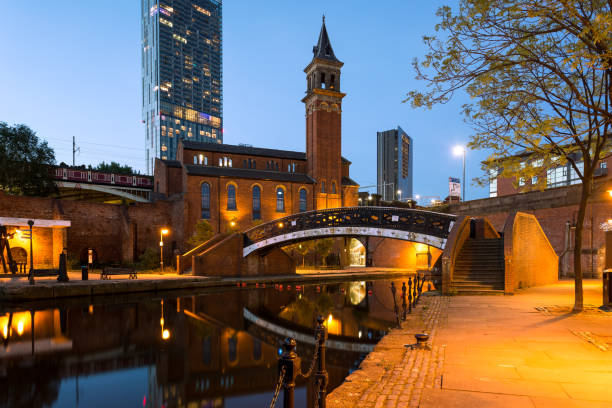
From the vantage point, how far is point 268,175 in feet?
149

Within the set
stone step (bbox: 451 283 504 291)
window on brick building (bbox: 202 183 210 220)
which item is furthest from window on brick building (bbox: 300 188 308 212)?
stone step (bbox: 451 283 504 291)

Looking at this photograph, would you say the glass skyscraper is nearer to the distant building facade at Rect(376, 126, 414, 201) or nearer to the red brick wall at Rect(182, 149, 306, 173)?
the distant building facade at Rect(376, 126, 414, 201)

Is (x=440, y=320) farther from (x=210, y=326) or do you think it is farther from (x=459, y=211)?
(x=459, y=211)

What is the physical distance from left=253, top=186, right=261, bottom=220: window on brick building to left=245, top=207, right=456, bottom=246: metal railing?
1592 centimetres

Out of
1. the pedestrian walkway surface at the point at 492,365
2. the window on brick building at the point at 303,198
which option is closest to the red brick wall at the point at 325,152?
the window on brick building at the point at 303,198

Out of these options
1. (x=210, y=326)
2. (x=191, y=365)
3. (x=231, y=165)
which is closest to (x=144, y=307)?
(x=210, y=326)

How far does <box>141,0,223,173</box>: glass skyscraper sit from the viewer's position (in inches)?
5487

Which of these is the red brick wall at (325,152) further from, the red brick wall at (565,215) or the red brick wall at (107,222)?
the red brick wall at (565,215)

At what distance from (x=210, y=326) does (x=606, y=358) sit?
416 inches

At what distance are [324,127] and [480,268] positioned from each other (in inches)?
1329

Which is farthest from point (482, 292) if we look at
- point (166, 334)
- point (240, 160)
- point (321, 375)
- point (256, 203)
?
point (240, 160)

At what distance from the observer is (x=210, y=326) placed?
12781mm

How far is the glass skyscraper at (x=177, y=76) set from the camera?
139m

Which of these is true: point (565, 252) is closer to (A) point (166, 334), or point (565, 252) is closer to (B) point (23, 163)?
(A) point (166, 334)
